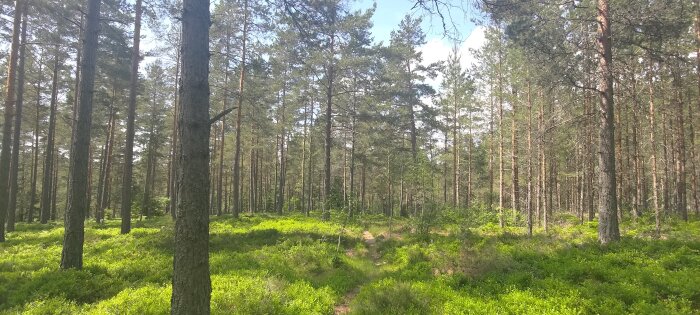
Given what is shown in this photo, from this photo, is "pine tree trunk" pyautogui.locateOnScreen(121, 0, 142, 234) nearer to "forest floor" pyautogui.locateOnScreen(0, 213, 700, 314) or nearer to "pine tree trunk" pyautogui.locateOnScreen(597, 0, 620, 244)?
"forest floor" pyautogui.locateOnScreen(0, 213, 700, 314)

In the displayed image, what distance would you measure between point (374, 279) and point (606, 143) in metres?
8.25

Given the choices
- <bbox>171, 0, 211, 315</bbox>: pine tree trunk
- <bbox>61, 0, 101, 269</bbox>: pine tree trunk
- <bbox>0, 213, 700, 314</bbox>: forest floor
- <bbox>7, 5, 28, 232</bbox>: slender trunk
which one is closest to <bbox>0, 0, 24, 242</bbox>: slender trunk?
<bbox>7, 5, 28, 232</bbox>: slender trunk

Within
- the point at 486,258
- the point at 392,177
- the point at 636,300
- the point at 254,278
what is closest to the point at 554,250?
the point at 486,258

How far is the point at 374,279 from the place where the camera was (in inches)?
387

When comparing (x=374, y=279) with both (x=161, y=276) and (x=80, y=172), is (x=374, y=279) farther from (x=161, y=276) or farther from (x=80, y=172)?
(x=80, y=172)

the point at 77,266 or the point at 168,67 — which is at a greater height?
the point at 168,67

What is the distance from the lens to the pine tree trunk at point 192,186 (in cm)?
409

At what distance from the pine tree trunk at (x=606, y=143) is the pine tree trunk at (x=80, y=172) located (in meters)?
14.5

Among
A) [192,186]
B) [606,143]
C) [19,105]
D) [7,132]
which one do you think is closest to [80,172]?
[192,186]

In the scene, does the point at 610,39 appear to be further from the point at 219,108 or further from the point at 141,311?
the point at 219,108

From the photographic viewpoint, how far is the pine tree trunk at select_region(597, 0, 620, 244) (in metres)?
10.5

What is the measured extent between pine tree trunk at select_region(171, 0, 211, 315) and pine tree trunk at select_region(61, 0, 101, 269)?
6.24m

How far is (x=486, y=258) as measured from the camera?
953cm

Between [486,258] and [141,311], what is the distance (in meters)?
8.28
